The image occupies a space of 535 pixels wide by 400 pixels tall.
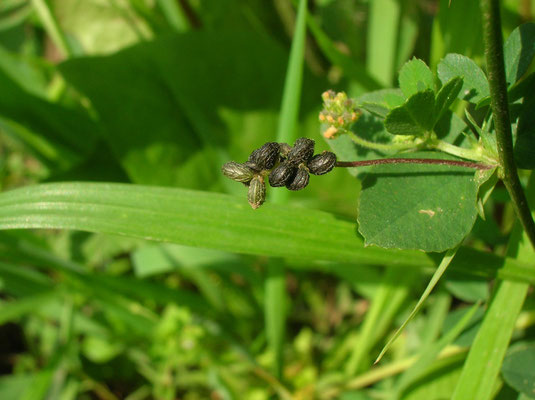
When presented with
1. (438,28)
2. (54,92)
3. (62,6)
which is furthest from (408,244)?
(62,6)

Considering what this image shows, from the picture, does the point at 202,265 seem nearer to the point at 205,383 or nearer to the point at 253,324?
the point at 253,324

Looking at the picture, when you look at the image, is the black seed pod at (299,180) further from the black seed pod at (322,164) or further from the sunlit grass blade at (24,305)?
the sunlit grass blade at (24,305)

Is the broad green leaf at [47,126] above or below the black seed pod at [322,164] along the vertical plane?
below

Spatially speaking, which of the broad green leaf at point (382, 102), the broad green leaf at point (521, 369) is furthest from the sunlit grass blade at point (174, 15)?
the broad green leaf at point (521, 369)

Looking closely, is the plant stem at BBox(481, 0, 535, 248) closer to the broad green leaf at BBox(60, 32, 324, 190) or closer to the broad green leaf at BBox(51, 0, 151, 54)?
the broad green leaf at BBox(60, 32, 324, 190)

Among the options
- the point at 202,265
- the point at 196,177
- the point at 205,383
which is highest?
the point at 196,177

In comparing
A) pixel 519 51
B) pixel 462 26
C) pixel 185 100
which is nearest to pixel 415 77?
pixel 519 51
